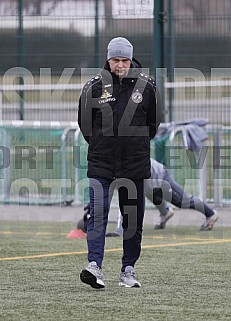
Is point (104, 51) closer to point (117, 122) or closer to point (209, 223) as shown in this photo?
point (209, 223)

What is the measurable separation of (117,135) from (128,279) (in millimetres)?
1100

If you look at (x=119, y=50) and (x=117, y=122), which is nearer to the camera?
(x=119, y=50)

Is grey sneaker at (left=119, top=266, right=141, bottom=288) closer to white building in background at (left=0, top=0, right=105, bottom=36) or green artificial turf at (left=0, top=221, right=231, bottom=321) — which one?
green artificial turf at (left=0, top=221, right=231, bottom=321)

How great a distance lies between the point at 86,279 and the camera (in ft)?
26.7

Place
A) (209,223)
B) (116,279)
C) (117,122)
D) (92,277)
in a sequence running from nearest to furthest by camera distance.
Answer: (92,277), (117,122), (116,279), (209,223)

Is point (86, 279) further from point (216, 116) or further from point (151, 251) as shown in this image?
point (216, 116)

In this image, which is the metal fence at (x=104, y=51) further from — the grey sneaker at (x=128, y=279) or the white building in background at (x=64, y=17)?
the grey sneaker at (x=128, y=279)

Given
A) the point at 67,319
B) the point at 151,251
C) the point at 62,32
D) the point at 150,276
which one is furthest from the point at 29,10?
the point at 67,319

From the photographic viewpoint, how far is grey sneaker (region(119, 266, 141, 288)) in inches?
331

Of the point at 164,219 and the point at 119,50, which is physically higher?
the point at 119,50

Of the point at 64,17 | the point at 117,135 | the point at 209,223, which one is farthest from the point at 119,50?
the point at 64,17

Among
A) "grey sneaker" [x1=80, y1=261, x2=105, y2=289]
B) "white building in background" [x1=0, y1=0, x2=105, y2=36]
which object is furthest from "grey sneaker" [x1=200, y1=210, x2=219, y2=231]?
"grey sneaker" [x1=80, y1=261, x2=105, y2=289]

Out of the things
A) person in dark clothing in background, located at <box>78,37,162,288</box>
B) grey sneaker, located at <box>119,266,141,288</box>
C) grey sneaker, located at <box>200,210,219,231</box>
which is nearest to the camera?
person in dark clothing in background, located at <box>78,37,162,288</box>

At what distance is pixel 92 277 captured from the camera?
813 cm
